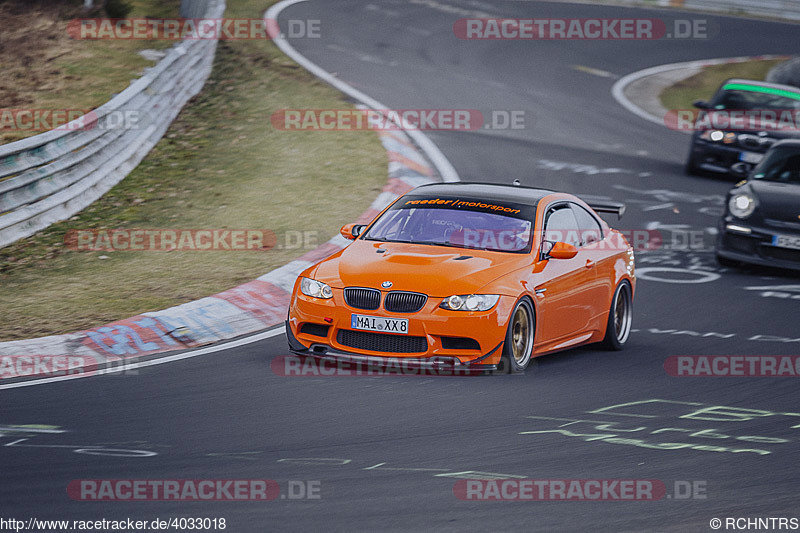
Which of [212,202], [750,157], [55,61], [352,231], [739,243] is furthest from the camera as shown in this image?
[55,61]

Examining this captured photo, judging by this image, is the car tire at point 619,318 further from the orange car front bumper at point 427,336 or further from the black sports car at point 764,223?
the black sports car at point 764,223

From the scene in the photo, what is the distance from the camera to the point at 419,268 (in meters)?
9.03

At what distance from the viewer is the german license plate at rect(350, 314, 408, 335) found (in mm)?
8727

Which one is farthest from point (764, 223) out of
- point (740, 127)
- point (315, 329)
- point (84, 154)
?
point (84, 154)

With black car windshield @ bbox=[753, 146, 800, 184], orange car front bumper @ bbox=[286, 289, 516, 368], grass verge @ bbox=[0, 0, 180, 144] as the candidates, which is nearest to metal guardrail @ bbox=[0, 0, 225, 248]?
grass verge @ bbox=[0, 0, 180, 144]

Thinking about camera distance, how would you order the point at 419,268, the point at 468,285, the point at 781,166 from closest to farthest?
the point at 468,285 → the point at 419,268 → the point at 781,166

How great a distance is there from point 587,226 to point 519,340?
6.30ft

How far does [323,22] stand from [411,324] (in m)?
22.7

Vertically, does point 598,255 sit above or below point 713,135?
below

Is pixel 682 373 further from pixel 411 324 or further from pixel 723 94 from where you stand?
pixel 723 94

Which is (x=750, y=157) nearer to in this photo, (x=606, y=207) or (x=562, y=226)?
(x=606, y=207)

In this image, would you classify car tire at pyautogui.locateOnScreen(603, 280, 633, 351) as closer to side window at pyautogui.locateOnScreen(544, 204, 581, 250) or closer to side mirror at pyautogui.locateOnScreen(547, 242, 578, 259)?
side window at pyautogui.locateOnScreen(544, 204, 581, 250)

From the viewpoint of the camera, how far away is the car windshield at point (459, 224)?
9.70 m

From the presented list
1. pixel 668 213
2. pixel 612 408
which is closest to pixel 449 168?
pixel 668 213
